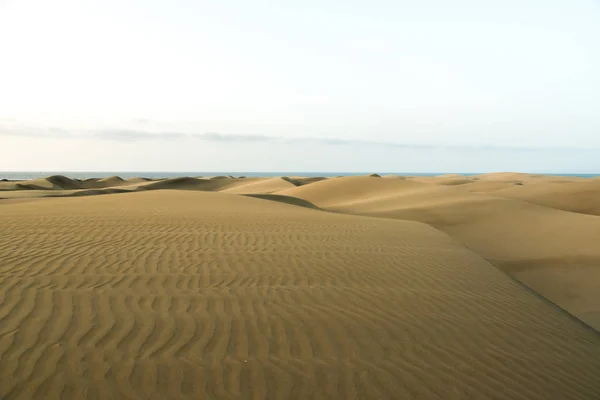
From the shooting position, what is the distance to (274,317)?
536 centimetres

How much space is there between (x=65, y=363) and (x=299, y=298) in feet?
9.72

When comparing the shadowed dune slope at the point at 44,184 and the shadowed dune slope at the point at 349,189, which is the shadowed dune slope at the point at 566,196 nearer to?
the shadowed dune slope at the point at 349,189

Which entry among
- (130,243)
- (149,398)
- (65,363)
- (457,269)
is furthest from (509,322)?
(130,243)

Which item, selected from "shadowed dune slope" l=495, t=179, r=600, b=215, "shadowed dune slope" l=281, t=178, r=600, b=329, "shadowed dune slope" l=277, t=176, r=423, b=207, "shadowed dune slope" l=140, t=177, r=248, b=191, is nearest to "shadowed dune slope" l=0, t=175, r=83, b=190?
"shadowed dune slope" l=140, t=177, r=248, b=191

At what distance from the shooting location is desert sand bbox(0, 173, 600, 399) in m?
4.04

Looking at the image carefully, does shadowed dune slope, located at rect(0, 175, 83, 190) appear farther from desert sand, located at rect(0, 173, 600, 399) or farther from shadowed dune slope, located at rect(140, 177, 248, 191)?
desert sand, located at rect(0, 173, 600, 399)

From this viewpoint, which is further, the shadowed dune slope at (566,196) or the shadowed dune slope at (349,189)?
the shadowed dune slope at (349,189)

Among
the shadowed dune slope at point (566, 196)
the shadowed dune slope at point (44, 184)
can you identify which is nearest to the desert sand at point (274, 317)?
the shadowed dune slope at point (566, 196)

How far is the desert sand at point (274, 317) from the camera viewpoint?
4039 millimetres

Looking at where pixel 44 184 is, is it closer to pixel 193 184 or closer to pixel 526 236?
pixel 193 184

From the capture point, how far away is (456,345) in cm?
502

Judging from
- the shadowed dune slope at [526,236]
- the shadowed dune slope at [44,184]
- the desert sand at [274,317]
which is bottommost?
the shadowed dune slope at [526,236]

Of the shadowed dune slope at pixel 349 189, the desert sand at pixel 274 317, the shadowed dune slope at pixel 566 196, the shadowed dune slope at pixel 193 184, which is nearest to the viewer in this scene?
the desert sand at pixel 274 317

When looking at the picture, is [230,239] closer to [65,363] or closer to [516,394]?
[65,363]
